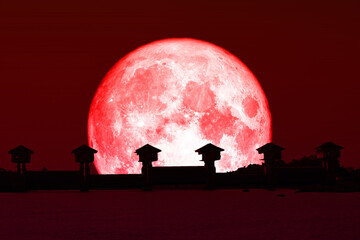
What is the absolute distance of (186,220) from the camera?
12.8 metres

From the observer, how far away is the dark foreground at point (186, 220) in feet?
34.9
